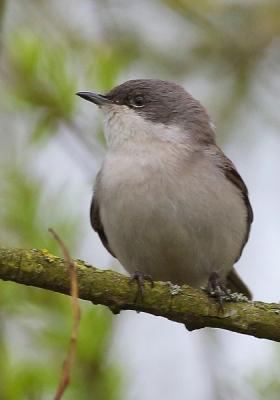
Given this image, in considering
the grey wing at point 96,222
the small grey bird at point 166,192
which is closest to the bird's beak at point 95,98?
the small grey bird at point 166,192

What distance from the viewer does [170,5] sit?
696cm

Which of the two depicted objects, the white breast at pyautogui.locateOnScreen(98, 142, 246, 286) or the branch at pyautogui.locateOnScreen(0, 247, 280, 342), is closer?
the branch at pyautogui.locateOnScreen(0, 247, 280, 342)

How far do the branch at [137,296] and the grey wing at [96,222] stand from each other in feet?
6.25

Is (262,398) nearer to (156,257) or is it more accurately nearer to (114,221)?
(156,257)

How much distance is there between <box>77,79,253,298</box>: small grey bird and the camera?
530 cm

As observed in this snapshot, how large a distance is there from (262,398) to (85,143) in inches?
102

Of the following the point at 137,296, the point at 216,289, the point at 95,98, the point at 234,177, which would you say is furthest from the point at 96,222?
the point at 137,296

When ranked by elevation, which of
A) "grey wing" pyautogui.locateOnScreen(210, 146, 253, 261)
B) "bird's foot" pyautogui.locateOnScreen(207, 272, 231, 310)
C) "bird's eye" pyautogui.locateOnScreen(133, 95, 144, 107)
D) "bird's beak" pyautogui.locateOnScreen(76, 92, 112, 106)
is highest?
"bird's eye" pyautogui.locateOnScreen(133, 95, 144, 107)

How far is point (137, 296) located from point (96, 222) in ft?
7.00

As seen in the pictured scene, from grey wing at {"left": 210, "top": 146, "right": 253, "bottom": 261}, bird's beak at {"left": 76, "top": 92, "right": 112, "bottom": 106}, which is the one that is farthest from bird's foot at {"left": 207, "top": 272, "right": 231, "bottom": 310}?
bird's beak at {"left": 76, "top": 92, "right": 112, "bottom": 106}

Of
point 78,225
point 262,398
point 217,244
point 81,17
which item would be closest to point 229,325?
point 262,398

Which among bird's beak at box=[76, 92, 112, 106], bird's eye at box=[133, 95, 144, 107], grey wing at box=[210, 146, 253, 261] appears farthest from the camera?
bird's eye at box=[133, 95, 144, 107]

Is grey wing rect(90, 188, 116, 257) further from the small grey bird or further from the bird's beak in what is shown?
the bird's beak

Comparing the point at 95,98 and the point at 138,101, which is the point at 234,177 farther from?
the point at 95,98
